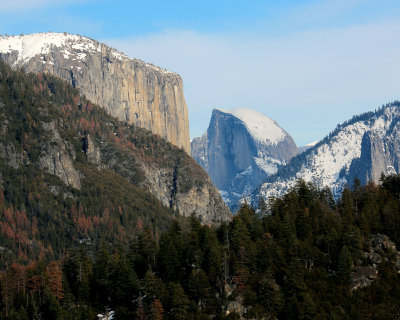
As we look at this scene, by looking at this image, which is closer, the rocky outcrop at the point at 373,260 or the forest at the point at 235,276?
the forest at the point at 235,276

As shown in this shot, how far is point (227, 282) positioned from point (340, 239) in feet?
111

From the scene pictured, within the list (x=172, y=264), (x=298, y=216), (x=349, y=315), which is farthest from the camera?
(x=298, y=216)

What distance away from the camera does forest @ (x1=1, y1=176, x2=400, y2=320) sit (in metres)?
142

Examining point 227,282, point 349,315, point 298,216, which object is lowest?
point 349,315

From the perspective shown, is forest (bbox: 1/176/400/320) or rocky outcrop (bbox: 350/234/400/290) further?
rocky outcrop (bbox: 350/234/400/290)

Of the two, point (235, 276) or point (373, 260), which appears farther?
point (373, 260)

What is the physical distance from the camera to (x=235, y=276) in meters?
148

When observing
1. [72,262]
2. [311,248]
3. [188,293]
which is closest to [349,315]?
[311,248]

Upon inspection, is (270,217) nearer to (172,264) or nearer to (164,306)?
(172,264)

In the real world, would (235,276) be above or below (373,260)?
below

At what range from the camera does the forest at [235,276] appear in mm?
142250

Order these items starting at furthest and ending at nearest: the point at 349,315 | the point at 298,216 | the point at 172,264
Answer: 1. the point at 298,216
2. the point at 172,264
3. the point at 349,315

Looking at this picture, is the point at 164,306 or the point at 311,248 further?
the point at 311,248

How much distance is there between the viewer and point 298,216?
18000 cm
